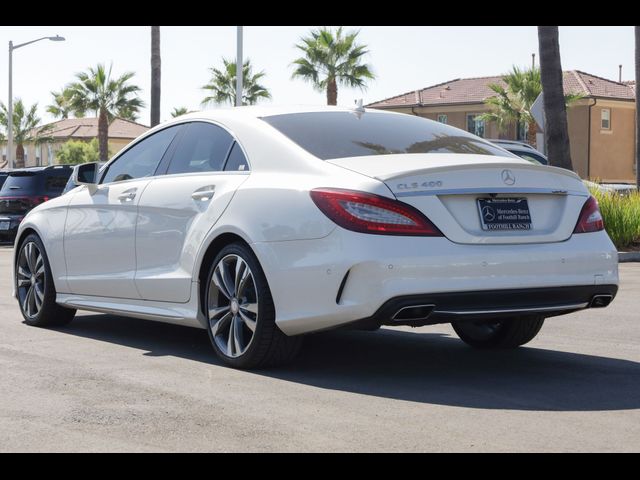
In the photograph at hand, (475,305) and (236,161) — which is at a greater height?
(236,161)

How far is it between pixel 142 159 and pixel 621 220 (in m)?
12.1

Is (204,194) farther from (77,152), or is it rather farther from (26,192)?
(77,152)

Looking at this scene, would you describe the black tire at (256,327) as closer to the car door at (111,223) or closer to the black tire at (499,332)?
the car door at (111,223)

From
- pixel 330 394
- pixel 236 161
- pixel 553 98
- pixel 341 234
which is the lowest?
pixel 330 394

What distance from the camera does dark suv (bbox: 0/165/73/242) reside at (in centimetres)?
2425

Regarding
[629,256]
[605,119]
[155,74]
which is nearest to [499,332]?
[629,256]

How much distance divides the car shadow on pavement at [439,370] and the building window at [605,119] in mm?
50723

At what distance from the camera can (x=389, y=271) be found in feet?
Result: 19.3

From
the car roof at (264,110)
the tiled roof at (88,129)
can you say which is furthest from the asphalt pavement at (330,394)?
the tiled roof at (88,129)

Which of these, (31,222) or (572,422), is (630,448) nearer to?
(572,422)

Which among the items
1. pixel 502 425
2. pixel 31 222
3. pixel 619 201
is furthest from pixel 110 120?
pixel 502 425
